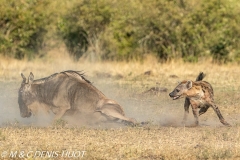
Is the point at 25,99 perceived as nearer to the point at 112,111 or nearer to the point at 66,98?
the point at 66,98

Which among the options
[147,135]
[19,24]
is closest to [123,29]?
[19,24]

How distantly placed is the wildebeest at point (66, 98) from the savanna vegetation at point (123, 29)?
13.9m

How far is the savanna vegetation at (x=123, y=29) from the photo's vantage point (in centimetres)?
2573

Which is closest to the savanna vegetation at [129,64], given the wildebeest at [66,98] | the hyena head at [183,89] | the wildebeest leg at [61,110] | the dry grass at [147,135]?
the dry grass at [147,135]

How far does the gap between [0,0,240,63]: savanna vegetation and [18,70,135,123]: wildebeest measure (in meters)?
13.9

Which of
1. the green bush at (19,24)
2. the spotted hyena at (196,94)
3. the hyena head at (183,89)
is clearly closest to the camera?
the spotted hyena at (196,94)

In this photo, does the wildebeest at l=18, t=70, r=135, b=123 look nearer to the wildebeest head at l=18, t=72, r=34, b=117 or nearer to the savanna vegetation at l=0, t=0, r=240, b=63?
the wildebeest head at l=18, t=72, r=34, b=117

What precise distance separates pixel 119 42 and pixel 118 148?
19.4 m

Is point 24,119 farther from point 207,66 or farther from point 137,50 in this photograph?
point 137,50

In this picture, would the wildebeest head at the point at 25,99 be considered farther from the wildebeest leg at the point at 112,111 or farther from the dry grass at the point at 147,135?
the wildebeest leg at the point at 112,111

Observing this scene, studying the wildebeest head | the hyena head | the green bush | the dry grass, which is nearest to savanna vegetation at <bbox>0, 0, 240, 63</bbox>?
the green bush

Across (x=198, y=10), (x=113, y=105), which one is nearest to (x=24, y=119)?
(x=113, y=105)

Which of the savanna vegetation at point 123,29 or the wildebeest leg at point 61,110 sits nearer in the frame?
the wildebeest leg at point 61,110

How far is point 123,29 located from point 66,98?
16.9 metres
